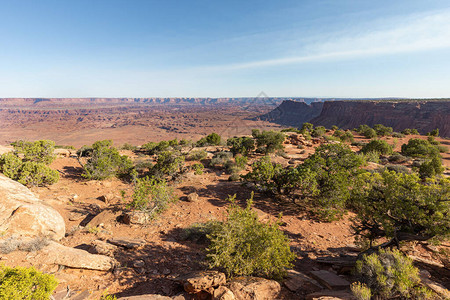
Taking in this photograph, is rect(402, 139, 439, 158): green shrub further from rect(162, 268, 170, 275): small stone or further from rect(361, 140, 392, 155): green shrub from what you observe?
rect(162, 268, 170, 275): small stone

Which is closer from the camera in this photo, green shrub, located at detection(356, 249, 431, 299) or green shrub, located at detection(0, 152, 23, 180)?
green shrub, located at detection(356, 249, 431, 299)

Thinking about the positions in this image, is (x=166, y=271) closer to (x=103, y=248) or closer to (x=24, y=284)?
(x=103, y=248)

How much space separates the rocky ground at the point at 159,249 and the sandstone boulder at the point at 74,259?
0.02 metres

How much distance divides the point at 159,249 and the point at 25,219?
14.3ft

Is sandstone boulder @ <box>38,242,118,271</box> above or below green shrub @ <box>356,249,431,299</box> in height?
below

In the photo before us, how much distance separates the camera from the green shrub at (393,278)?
388 centimetres

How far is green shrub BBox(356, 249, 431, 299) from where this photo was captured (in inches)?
153

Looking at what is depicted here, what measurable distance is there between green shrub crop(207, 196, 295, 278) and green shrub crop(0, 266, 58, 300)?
3.14m

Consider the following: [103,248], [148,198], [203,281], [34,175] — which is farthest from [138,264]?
[34,175]

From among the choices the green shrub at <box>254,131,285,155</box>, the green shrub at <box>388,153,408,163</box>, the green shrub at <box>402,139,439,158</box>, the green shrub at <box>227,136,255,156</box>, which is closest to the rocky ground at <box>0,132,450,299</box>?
the green shrub at <box>227,136,255,156</box>

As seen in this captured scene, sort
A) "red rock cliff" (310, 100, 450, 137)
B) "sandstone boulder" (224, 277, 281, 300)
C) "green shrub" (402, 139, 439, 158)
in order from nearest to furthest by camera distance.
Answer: "sandstone boulder" (224, 277, 281, 300), "green shrub" (402, 139, 439, 158), "red rock cliff" (310, 100, 450, 137)

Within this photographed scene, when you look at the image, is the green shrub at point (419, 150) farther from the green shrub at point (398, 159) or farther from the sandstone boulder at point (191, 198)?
the sandstone boulder at point (191, 198)

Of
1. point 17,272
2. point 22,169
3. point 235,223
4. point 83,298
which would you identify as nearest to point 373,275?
point 235,223

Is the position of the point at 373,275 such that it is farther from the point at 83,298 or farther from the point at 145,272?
the point at 83,298
